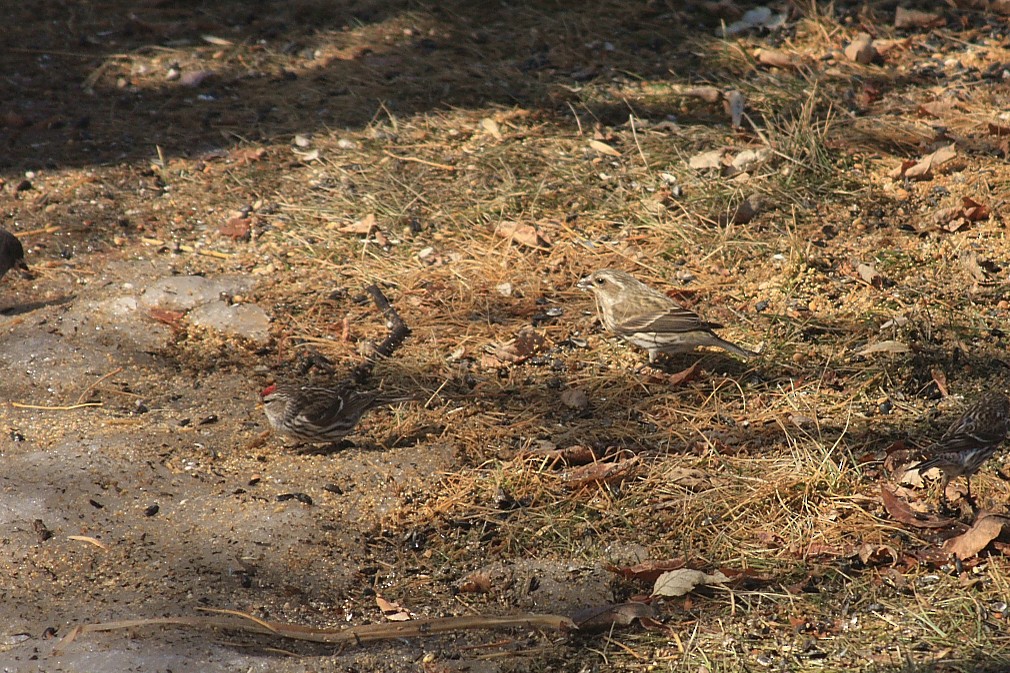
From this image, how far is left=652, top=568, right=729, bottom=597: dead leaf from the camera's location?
13.3 ft

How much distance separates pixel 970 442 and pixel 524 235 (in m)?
3.20

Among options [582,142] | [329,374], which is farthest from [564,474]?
[582,142]

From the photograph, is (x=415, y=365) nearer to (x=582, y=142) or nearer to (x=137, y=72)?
(x=582, y=142)

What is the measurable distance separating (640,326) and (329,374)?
1653 mm

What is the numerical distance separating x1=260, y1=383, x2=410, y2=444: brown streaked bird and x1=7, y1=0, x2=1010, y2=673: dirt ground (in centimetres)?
15

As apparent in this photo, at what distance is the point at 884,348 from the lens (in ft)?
17.6

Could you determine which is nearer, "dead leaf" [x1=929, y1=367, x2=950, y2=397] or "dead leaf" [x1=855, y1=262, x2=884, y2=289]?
"dead leaf" [x1=929, y1=367, x2=950, y2=397]


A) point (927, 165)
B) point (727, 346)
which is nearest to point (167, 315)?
point (727, 346)

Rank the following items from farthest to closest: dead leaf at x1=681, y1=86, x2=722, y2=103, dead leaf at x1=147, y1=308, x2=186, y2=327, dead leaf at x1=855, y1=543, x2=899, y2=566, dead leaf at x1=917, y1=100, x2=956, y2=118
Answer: dead leaf at x1=681, y1=86, x2=722, y2=103
dead leaf at x1=917, y1=100, x2=956, y2=118
dead leaf at x1=147, y1=308, x2=186, y2=327
dead leaf at x1=855, y1=543, x2=899, y2=566

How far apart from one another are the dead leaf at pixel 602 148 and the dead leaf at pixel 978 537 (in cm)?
401

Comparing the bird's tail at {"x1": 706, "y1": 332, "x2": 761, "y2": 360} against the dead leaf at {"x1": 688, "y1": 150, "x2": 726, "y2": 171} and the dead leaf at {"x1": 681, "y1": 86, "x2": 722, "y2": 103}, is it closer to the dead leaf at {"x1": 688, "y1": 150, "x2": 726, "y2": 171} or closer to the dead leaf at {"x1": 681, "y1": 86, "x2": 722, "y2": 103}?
the dead leaf at {"x1": 688, "y1": 150, "x2": 726, "y2": 171}

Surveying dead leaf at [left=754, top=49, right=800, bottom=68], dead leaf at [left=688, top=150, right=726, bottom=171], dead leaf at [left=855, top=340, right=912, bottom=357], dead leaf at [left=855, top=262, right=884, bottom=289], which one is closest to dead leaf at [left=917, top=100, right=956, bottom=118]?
dead leaf at [left=754, top=49, right=800, bottom=68]

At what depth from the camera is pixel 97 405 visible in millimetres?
5387

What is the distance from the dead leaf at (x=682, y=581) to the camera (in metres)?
4.05
